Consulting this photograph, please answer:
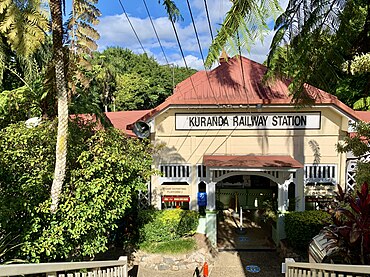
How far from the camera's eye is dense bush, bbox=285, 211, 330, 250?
10.0 meters

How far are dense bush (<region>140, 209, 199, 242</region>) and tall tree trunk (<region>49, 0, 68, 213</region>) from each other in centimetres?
481

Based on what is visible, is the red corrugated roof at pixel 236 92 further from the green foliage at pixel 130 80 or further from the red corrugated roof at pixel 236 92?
the green foliage at pixel 130 80

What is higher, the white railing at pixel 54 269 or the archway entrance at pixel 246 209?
the white railing at pixel 54 269

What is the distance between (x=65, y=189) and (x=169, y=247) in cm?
482

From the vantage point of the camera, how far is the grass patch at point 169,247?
10.4 metres

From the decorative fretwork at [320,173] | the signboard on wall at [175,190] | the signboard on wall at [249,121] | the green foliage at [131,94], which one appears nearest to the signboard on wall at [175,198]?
the signboard on wall at [175,190]

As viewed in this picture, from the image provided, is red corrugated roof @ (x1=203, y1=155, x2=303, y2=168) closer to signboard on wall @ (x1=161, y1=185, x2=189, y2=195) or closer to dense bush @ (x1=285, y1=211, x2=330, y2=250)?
signboard on wall @ (x1=161, y1=185, x2=189, y2=195)

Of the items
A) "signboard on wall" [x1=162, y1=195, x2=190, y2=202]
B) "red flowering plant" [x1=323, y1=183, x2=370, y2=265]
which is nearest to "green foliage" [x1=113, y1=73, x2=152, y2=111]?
"signboard on wall" [x1=162, y1=195, x2=190, y2=202]

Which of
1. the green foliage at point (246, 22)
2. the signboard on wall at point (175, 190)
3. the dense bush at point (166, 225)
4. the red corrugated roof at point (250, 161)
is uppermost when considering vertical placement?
the green foliage at point (246, 22)

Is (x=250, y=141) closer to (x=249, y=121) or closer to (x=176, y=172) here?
(x=249, y=121)

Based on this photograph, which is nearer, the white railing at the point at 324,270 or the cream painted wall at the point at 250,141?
the white railing at the point at 324,270

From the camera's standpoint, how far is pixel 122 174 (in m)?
7.37

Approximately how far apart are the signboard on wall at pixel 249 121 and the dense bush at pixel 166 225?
317cm

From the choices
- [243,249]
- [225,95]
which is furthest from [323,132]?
[243,249]
